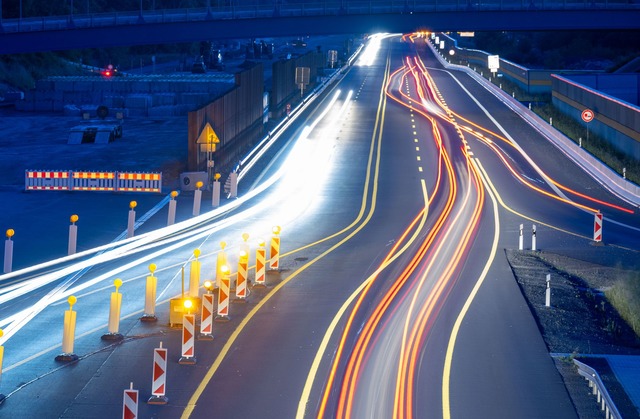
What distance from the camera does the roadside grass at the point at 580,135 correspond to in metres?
43.6

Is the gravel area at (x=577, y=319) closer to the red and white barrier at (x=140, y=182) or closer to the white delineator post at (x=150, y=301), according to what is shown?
the white delineator post at (x=150, y=301)

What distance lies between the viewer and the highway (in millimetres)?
15992

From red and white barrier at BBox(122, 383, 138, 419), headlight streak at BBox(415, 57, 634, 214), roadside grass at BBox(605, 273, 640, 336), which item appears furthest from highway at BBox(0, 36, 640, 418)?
roadside grass at BBox(605, 273, 640, 336)

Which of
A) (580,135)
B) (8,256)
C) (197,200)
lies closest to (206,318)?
(8,256)

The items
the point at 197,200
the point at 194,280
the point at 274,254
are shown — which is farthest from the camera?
the point at 197,200

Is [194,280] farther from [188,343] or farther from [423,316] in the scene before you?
[423,316]

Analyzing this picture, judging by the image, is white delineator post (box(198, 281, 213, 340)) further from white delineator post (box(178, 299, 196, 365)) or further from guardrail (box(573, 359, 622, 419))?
guardrail (box(573, 359, 622, 419))

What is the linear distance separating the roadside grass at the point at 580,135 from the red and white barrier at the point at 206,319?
83.4ft

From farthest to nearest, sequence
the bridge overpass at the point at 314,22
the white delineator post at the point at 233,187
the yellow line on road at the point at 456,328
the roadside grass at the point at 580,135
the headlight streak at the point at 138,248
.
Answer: the bridge overpass at the point at 314,22
the roadside grass at the point at 580,135
the white delineator post at the point at 233,187
the headlight streak at the point at 138,248
the yellow line on road at the point at 456,328

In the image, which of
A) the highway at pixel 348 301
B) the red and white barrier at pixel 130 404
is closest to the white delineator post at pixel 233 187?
the highway at pixel 348 301

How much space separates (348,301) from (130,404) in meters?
8.81

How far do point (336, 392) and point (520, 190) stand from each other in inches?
975

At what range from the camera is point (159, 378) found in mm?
15438

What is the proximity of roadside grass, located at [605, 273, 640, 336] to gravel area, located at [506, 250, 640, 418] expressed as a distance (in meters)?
0.15
